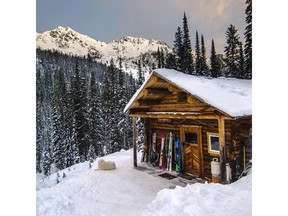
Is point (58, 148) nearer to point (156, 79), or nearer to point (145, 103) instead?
point (145, 103)

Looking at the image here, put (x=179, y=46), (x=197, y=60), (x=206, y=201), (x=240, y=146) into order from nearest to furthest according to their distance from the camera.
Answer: (x=206, y=201) < (x=240, y=146) < (x=197, y=60) < (x=179, y=46)

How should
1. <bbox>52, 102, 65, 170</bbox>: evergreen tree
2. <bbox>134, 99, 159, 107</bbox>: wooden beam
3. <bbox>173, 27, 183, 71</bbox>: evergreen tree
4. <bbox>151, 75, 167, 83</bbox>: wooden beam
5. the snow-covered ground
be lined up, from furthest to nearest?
<bbox>173, 27, 183, 71</bbox>: evergreen tree
<bbox>52, 102, 65, 170</bbox>: evergreen tree
<bbox>134, 99, 159, 107</bbox>: wooden beam
<bbox>151, 75, 167, 83</bbox>: wooden beam
the snow-covered ground

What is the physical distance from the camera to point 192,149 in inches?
341

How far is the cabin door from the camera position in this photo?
328 inches

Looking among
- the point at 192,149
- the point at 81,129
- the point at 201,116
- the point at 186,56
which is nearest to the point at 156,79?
the point at 201,116

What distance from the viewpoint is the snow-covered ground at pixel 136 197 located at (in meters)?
4.27

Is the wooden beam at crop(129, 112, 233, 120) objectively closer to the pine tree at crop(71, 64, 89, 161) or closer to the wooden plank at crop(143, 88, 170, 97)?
the wooden plank at crop(143, 88, 170, 97)

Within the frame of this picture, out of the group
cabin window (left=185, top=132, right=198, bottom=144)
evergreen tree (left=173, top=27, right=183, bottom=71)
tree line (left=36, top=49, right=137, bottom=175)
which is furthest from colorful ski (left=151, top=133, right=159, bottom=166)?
evergreen tree (left=173, top=27, right=183, bottom=71)

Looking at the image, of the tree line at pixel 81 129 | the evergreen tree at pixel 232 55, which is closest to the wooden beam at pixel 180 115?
the tree line at pixel 81 129

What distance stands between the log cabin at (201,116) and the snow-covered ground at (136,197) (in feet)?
4.23

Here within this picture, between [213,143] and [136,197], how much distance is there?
296cm

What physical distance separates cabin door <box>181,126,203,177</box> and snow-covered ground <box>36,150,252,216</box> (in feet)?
3.66
